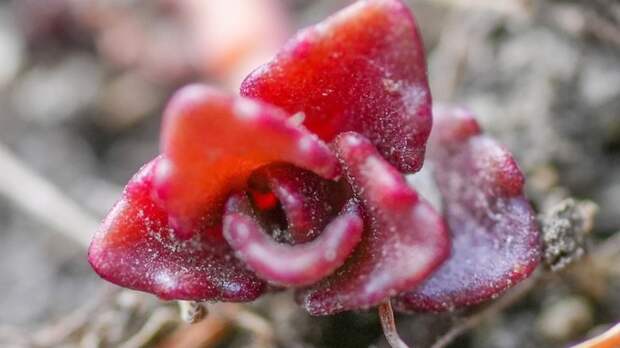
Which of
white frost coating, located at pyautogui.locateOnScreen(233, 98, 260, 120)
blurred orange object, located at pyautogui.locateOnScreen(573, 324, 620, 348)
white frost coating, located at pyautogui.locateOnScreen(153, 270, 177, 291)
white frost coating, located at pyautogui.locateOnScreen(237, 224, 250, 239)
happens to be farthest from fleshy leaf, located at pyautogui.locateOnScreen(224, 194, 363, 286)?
blurred orange object, located at pyautogui.locateOnScreen(573, 324, 620, 348)

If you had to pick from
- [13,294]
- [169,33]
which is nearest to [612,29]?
[169,33]

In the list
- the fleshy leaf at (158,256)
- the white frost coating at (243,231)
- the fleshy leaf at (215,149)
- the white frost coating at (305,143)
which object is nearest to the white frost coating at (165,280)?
the fleshy leaf at (158,256)

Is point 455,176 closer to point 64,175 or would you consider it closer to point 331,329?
point 331,329

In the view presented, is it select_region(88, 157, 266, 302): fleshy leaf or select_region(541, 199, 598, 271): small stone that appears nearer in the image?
select_region(88, 157, 266, 302): fleshy leaf

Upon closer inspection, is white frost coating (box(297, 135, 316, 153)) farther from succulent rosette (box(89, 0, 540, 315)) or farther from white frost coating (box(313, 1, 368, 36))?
white frost coating (box(313, 1, 368, 36))

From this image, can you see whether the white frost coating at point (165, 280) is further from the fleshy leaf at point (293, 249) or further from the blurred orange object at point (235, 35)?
the blurred orange object at point (235, 35)

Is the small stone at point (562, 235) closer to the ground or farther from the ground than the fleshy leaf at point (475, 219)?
closer to the ground
